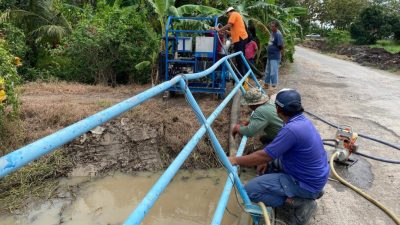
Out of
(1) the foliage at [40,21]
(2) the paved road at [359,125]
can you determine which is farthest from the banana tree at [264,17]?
(1) the foliage at [40,21]

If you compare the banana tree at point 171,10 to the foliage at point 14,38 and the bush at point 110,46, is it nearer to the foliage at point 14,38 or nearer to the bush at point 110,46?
the bush at point 110,46

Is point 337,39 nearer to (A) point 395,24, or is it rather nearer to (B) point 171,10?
(A) point 395,24

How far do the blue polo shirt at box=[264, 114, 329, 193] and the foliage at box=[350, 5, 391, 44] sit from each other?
97.1ft

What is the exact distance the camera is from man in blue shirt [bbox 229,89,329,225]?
2.94 metres

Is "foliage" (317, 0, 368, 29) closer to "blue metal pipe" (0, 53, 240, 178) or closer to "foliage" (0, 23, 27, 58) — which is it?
"foliage" (0, 23, 27, 58)

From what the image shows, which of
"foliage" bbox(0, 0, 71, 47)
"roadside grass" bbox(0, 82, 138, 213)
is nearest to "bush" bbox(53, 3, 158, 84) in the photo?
"foliage" bbox(0, 0, 71, 47)

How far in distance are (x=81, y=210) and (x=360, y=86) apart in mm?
8129

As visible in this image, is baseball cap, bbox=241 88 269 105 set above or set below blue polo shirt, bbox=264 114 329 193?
above

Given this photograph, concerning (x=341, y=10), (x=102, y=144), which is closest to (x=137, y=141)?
(x=102, y=144)

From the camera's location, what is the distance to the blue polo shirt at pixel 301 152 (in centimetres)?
292

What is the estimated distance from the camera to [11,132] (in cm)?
599

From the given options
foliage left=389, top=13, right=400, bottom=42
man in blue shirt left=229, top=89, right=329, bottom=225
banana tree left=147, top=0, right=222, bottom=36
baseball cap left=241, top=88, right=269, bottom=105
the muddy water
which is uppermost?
foliage left=389, top=13, right=400, bottom=42

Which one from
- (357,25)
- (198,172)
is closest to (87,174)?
(198,172)

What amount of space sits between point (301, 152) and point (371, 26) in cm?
3071
